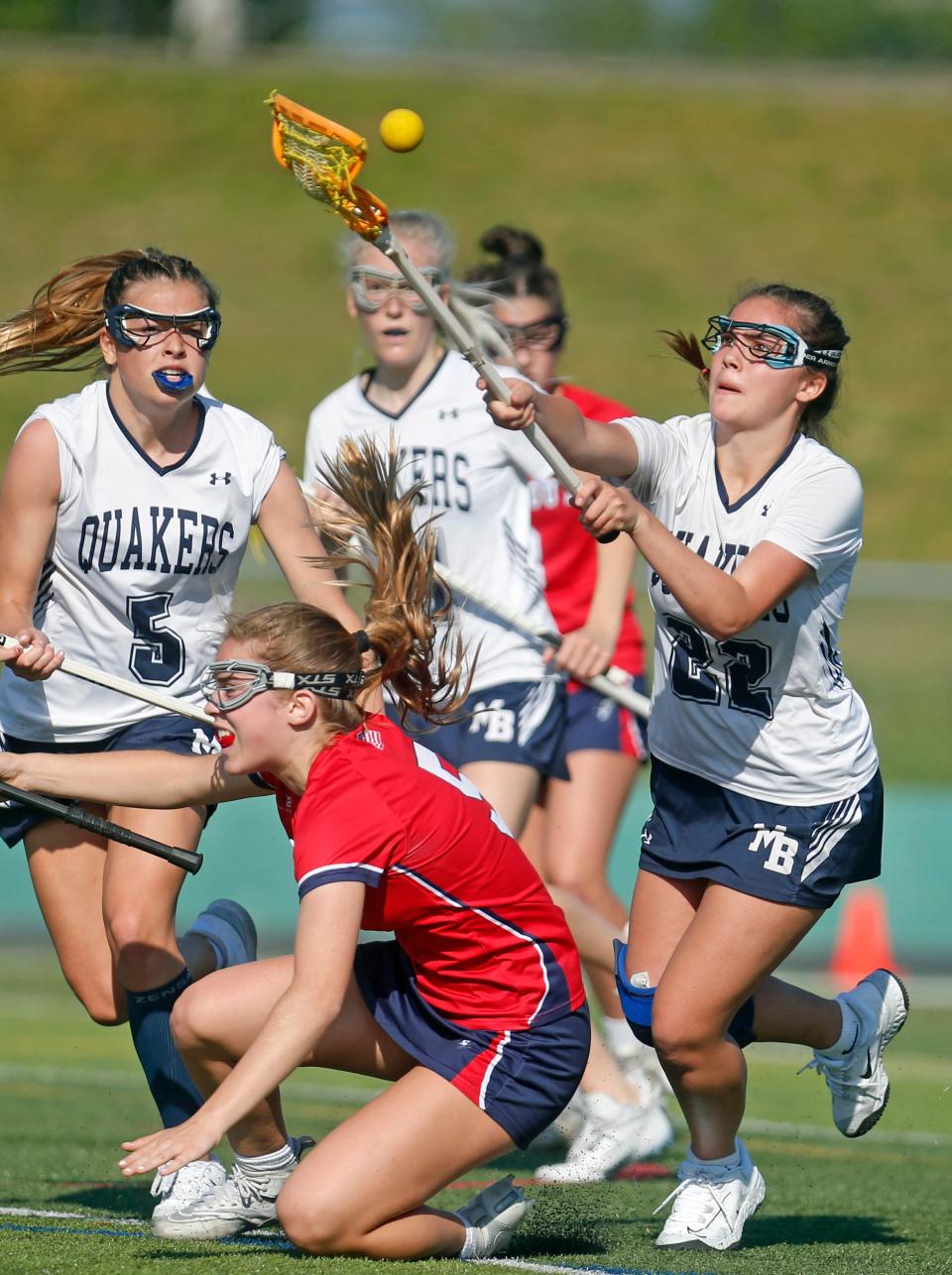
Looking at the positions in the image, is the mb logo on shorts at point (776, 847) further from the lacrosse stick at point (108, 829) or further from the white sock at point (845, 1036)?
the lacrosse stick at point (108, 829)

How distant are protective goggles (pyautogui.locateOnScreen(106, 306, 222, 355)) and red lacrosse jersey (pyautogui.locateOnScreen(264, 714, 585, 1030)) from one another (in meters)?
1.13

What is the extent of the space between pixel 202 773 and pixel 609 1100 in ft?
6.67

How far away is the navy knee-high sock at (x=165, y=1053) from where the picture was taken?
4.57 m

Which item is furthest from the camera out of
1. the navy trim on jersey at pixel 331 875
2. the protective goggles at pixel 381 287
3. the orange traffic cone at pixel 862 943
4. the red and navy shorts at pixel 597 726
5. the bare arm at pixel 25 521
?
the orange traffic cone at pixel 862 943

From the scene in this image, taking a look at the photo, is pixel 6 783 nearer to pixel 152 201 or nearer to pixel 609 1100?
pixel 609 1100

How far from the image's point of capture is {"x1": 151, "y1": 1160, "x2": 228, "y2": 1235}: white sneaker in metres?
4.26

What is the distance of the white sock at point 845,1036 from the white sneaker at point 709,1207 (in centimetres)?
42

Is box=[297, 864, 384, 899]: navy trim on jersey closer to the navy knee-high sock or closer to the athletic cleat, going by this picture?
the navy knee-high sock

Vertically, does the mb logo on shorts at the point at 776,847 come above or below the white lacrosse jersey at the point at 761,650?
below

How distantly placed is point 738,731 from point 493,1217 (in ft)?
4.03

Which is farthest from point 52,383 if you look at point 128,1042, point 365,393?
point 365,393

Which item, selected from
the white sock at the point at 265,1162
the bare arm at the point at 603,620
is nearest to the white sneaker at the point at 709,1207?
the white sock at the point at 265,1162

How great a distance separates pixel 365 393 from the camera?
6078 mm

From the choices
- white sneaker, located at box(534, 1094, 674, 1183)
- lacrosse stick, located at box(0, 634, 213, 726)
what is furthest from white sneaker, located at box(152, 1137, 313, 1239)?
white sneaker, located at box(534, 1094, 674, 1183)
